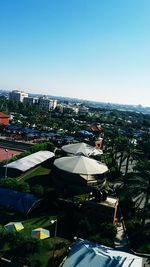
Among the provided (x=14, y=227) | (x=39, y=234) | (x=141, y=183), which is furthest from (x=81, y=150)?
(x=39, y=234)

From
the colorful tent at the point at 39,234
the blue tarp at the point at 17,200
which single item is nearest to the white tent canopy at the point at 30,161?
the blue tarp at the point at 17,200

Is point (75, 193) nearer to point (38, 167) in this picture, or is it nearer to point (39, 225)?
point (39, 225)

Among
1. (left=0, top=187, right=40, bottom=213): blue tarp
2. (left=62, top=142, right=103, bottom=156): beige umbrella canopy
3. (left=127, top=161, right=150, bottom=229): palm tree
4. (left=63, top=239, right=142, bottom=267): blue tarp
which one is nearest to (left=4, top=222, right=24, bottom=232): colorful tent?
(left=0, top=187, right=40, bottom=213): blue tarp

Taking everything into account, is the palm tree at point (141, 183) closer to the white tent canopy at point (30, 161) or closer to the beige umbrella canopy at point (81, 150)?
the white tent canopy at point (30, 161)

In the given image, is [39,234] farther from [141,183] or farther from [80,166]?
[80,166]

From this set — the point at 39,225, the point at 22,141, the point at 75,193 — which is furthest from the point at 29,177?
the point at 22,141

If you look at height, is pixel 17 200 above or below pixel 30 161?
below

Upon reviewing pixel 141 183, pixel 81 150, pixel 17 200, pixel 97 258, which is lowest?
pixel 17 200
